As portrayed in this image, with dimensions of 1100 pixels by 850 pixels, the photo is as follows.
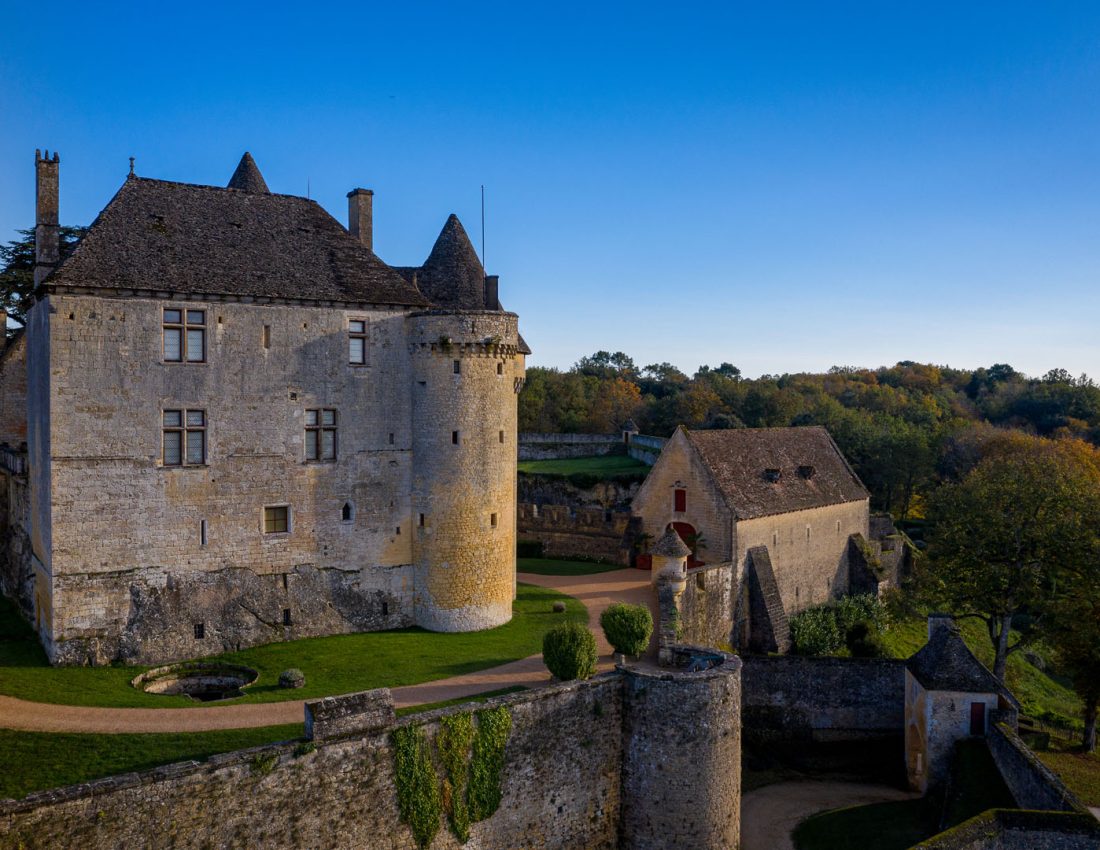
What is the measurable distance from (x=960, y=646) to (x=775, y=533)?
432 inches

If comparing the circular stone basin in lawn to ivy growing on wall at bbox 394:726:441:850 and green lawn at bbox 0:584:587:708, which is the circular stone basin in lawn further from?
ivy growing on wall at bbox 394:726:441:850

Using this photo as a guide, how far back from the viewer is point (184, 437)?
23.7 meters

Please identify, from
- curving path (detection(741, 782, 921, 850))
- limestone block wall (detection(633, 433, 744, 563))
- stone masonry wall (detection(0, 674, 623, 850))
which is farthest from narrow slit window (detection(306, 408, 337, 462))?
curving path (detection(741, 782, 921, 850))

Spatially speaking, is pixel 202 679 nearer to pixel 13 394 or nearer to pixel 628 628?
pixel 628 628

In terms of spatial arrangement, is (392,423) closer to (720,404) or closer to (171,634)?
(171,634)

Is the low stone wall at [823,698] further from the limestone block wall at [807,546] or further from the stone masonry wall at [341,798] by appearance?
the stone masonry wall at [341,798]

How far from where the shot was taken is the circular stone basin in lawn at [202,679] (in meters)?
22.5

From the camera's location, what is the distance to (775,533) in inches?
1364

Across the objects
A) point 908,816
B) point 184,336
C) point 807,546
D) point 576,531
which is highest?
point 184,336

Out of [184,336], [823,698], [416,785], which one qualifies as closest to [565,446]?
[823,698]

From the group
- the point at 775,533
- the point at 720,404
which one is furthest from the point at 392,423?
the point at 720,404

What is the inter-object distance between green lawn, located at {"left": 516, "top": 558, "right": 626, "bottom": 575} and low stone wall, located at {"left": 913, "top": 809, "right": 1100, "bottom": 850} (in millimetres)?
18741

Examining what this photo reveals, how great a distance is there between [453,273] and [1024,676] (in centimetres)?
2938

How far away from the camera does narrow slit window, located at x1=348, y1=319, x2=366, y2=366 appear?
26.1 metres
